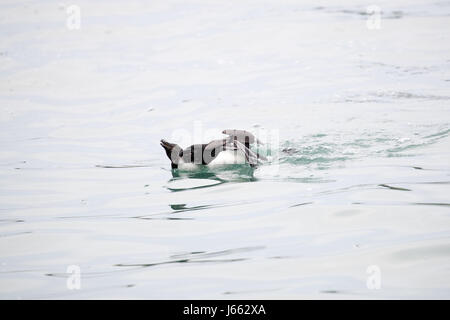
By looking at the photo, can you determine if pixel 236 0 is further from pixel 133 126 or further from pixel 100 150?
pixel 100 150

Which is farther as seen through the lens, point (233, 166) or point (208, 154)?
point (233, 166)

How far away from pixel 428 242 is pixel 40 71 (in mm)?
9764

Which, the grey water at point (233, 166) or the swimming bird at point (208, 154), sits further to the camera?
the swimming bird at point (208, 154)

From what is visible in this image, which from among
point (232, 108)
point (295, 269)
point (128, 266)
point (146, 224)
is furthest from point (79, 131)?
point (295, 269)

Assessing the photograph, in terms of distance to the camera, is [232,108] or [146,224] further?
[232,108]

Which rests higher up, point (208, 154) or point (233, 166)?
point (208, 154)

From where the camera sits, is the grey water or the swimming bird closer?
the grey water

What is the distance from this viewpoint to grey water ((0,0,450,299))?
5.38 m

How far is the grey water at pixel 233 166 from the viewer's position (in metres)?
5.38

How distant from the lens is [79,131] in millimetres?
10594

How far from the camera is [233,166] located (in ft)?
26.1
